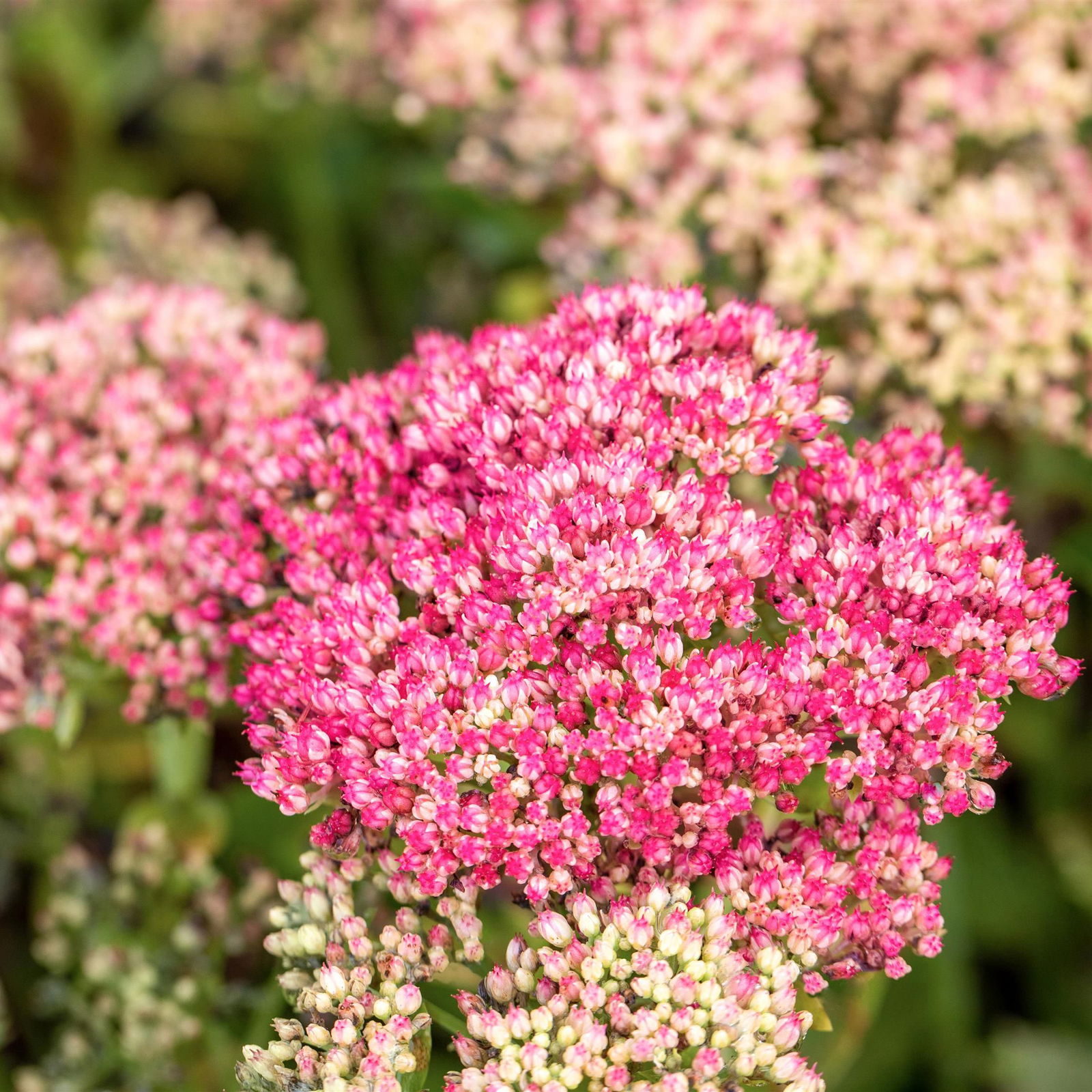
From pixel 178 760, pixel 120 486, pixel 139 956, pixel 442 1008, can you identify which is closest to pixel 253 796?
pixel 178 760

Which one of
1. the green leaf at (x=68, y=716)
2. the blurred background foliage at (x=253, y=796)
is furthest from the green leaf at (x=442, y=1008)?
the green leaf at (x=68, y=716)

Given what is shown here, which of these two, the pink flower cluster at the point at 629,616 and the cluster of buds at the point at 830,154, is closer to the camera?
the pink flower cluster at the point at 629,616

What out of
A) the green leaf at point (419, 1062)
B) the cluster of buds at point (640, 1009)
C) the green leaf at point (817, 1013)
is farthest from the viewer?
the green leaf at point (817, 1013)

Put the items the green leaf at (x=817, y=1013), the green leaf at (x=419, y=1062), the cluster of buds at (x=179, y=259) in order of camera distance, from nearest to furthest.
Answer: the green leaf at (x=419, y=1062) < the green leaf at (x=817, y=1013) < the cluster of buds at (x=179, y=259)

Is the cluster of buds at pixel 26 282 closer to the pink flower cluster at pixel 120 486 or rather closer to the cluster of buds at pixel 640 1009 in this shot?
the pink flower cluster at pixel 120 486

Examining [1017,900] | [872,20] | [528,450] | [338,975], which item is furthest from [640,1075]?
[872,20]

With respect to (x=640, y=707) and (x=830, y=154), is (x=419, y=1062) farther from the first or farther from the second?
(x=830, y=154)

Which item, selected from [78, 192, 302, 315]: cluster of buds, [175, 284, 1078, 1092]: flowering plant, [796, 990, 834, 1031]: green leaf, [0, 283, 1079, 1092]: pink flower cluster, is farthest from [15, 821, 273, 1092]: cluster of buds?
[78, 192, 302, 315]: cluster of buds

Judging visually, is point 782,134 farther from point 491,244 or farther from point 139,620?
point 139,620
